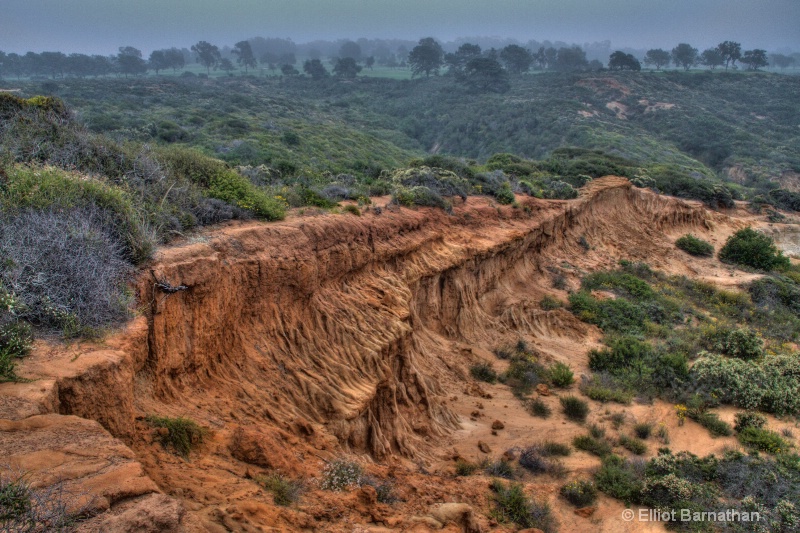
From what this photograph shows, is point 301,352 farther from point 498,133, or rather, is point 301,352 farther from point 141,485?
point 498,133

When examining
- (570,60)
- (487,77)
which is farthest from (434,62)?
(570,60)

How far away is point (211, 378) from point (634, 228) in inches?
990

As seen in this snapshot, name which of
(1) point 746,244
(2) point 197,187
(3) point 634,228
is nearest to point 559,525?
(2) point 197,187

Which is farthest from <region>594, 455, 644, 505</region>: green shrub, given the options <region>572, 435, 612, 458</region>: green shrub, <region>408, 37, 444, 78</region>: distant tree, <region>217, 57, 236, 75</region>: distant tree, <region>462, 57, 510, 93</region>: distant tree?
<region>217, 57, 236, 75</region>: distant tree

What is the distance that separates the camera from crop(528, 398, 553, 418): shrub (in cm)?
A: 1227

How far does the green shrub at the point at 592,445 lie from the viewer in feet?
34.6

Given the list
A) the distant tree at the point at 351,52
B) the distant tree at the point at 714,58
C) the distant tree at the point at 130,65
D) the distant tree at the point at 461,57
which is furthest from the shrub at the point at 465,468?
the distant tree at the point at 351,52

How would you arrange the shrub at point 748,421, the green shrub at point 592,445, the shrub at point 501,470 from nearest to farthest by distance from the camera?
the shrub at point 501,470
the green shrub at point 592,445
the shrub at point 748,421

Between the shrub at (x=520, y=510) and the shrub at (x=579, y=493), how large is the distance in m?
0.69

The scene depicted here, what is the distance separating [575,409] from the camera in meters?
12.2

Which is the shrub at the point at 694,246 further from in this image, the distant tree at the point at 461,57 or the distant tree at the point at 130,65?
the distant tree at the point at 130,65

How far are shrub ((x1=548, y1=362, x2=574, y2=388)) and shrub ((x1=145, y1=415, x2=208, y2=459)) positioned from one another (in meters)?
11.0

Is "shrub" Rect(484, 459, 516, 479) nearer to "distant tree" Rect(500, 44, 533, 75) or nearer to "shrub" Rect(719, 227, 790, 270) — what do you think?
"shrub" Rect(719, 227, 790, 270)

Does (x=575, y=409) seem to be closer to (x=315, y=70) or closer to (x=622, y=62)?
(x=622, y=62)
